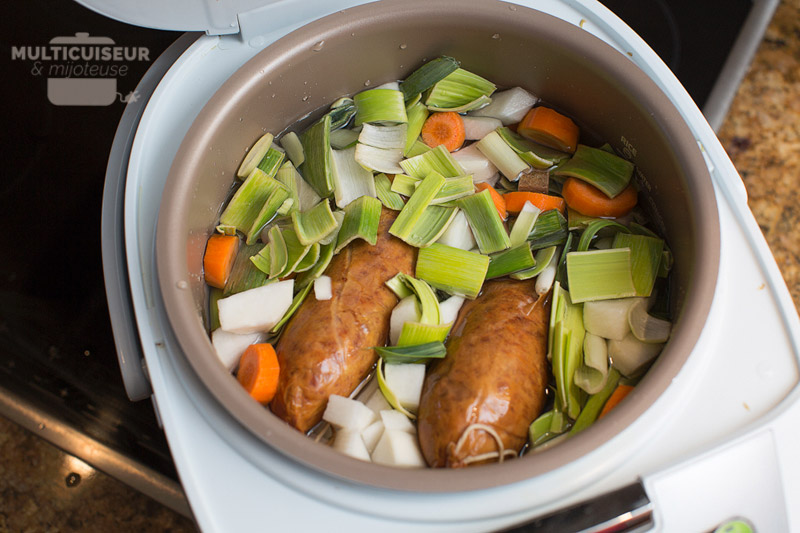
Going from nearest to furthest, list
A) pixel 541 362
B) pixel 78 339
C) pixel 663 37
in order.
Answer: pixel 541 362 < pixel 78 339 < pixel 663 37

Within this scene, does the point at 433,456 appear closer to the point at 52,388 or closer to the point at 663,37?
the point at 52,388

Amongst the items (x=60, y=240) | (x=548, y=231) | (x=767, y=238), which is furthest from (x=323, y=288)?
(x=767, y=238)

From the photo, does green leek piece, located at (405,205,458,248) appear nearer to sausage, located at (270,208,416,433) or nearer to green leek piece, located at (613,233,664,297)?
sausage, located at (270,208,416,433)

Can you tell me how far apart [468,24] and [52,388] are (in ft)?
3.65

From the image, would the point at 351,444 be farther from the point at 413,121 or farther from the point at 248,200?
the point at 413,121

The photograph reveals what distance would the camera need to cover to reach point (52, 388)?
1.34 metres

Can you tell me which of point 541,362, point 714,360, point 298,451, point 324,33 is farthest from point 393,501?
point 324,33

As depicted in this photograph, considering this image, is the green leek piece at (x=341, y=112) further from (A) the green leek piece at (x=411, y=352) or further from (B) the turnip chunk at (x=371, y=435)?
(B) the turnip chunk at (x=371, y=435)

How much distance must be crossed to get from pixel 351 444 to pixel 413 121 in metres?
0.58

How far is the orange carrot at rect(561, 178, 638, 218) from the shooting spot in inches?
41.8

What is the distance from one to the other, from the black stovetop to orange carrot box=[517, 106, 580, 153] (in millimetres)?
801

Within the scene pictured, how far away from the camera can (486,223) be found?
1.05 m

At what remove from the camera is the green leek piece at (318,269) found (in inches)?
40.3

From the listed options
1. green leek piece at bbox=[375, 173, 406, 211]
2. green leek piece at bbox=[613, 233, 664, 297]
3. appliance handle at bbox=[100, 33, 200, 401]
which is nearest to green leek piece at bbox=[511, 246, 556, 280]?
green leek piece at bbox=[613, 233, 664, 297]
